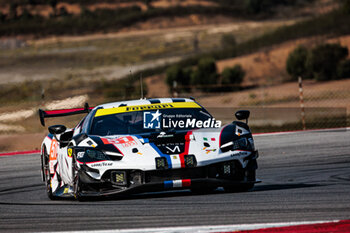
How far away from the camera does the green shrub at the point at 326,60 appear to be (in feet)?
154

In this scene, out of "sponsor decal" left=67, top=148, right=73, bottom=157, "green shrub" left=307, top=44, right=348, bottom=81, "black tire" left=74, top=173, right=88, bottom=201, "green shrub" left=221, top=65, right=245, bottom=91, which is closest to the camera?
"black tire" left=74, top=173, right=88, bottom=201

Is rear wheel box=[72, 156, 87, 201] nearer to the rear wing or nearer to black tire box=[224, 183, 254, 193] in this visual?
black tire box=[224, 183, 254, 193]

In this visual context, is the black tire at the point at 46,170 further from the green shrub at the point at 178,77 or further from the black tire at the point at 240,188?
the green shrub at the point at 178,77

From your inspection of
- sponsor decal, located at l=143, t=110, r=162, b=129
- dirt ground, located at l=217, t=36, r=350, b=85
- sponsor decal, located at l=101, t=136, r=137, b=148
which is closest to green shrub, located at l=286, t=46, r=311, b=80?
dirt ground, located at l=217, t=36, r=350, b=85

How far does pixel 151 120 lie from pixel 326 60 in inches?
1629

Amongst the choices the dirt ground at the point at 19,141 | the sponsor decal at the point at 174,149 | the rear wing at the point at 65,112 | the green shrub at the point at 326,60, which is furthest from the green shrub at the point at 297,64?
the sponsor decal at the point at 174,149

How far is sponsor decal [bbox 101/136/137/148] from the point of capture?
754 centimetres

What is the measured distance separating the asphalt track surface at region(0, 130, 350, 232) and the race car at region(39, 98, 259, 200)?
7.4 inches

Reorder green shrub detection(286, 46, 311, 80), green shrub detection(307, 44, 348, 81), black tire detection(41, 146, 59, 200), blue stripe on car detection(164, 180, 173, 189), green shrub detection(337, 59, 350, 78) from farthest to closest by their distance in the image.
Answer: green shrub detection(286, 46, 311, 80) < green shrub detection(307, 44, 348, 81) < green shrub detection(337, 59, 350, 78) < black tire detection(41, 146, 59, 200) < blue stripe on car detection(164, 180, 173, 189)

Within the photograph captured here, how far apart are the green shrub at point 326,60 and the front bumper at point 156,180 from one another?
4023 centimetres

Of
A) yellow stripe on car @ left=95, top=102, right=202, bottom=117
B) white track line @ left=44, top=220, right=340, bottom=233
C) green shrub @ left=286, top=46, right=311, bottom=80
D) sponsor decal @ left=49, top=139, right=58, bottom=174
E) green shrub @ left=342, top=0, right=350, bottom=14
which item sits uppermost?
green shrub @ left=342, top=0, right=350, bottom=14

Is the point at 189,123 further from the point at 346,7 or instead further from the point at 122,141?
the point at 346,7

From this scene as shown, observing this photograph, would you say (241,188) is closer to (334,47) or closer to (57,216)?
(57,216)

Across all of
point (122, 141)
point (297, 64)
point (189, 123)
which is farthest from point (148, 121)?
point (297, 64)
